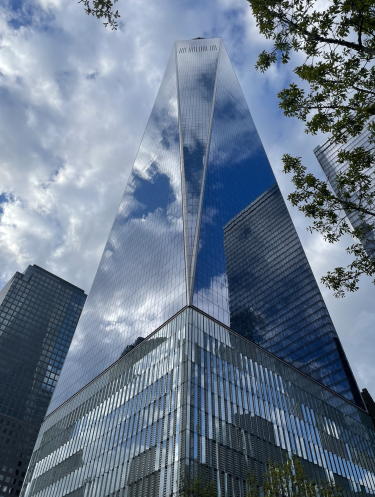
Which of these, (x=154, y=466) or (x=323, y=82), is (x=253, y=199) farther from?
(x=323, y=82)

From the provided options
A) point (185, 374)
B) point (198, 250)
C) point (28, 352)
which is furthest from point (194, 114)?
point (28, 352)

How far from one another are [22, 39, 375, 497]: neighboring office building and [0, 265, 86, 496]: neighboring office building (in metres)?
61.4

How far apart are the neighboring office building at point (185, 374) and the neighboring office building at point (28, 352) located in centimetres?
6145

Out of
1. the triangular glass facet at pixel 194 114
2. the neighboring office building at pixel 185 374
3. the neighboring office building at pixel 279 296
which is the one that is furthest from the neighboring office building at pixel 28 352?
the triangular glass facet at pixel 194 114

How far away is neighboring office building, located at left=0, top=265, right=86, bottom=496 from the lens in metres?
123

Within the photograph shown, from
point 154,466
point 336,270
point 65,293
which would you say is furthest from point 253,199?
point 65,293

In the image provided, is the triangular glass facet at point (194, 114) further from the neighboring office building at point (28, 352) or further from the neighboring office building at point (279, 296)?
the neighboring office building at point (28, 352)

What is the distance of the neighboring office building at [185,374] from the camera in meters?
41.8

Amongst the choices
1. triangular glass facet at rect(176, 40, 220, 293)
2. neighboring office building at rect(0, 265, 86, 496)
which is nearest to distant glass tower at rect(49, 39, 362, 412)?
triangular glass facet at rect(176, 40, 220, 293)

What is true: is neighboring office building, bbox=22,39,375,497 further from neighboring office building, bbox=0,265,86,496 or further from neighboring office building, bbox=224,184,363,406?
neighboring office building, bbox=0,265,86,496

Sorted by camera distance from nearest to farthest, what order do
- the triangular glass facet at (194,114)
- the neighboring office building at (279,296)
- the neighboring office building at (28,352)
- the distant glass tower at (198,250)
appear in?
the distant glass tower at (198,250), the triangular glass facet at (194,114), the neighboring office building at (279,296), the neighboring office building at (28,352)

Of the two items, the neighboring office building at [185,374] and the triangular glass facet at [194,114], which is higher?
the triangular glass facet at [194,114]

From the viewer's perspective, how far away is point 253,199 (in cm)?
10562

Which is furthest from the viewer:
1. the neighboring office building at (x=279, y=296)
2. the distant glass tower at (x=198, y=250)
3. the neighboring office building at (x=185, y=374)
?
the neighboring office building at (x=279, y=296)
